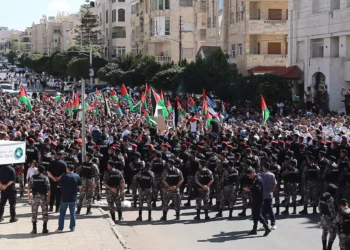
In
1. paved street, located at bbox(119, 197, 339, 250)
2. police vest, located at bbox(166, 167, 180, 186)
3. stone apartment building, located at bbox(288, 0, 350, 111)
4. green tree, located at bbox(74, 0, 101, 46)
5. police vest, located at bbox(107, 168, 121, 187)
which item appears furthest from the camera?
green tree, located at bbox(74, 0, 101, 46)

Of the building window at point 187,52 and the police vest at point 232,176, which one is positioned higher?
the building window at point 187,52

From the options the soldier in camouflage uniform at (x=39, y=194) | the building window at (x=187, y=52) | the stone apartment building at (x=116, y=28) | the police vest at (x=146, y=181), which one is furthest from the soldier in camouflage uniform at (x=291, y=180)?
the stone apartment building at (x=116, y=28)

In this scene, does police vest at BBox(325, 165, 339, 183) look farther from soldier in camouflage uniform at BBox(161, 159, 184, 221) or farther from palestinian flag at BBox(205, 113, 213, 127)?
palestinian flag at BBox(205, 113, 213, 127)

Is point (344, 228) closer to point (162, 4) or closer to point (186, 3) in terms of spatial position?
point (162, 4)

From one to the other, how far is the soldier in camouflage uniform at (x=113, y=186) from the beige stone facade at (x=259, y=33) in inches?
1496

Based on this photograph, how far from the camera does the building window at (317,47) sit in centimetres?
4467

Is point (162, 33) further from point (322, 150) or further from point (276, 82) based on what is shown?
point (322, 150)

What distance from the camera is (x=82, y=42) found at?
10544cm

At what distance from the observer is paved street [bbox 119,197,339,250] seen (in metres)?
15.4

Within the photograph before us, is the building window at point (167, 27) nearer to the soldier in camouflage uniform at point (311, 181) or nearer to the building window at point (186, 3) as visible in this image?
the building window at point (186, 3)

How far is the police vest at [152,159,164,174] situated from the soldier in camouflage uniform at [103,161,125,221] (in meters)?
1.88

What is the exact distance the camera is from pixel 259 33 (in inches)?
2132

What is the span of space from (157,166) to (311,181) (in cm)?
419

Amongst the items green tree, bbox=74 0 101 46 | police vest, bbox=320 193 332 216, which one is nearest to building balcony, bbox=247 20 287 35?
police vest, bbox=320 193 332 216
